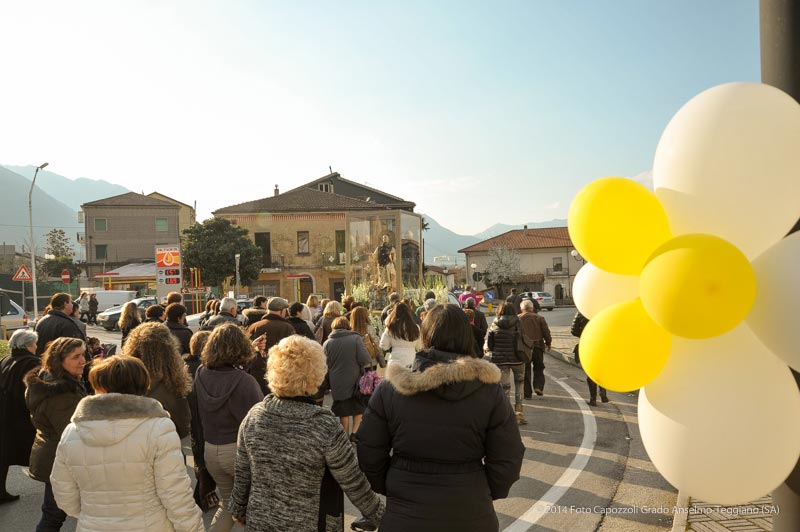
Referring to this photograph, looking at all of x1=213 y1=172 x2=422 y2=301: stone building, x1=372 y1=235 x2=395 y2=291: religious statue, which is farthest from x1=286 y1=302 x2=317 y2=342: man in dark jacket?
x1=213 y1=172 x2=422 y2=301: stone building

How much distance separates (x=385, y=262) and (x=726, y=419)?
17658 mm

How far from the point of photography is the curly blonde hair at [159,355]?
436 centimetres

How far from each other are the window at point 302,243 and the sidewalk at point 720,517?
131 feet

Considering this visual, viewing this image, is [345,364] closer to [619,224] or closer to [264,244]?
[619,224]

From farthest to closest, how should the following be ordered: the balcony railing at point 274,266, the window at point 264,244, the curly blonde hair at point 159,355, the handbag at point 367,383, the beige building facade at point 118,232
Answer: the beige building facade at point 118,232 < the window at point 264,244 < the balcony railing at point 274,266 < the handbag at point 367,383 < the curly blonde hair at point 159,355

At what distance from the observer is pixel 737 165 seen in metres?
2.17

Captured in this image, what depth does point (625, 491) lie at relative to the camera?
205 inches

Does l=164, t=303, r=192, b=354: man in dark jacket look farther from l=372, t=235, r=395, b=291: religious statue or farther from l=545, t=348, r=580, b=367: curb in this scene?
l=372, t=235, r=395, b=291: religious statue

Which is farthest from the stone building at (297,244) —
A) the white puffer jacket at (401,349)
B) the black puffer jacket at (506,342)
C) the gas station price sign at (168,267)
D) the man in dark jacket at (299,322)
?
the white puffer jacket at (401,349)

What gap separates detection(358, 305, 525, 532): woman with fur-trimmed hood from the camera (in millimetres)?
2562

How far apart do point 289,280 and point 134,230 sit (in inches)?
678

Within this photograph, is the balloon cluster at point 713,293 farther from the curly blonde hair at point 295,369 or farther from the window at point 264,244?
the window at point 264,244

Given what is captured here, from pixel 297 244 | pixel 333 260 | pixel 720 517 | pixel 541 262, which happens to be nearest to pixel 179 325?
pixel 720 517

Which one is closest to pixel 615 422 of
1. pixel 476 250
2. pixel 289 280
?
pixel 289 280
